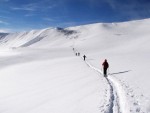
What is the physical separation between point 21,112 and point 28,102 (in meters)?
2.01

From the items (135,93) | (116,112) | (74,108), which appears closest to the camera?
(116,112)

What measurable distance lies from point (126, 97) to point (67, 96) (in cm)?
340

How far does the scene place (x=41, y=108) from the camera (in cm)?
1163

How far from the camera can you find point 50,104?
40.0ft

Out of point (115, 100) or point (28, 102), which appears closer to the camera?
point (115, 100)

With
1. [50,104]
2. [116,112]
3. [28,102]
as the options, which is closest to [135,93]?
[116,112]

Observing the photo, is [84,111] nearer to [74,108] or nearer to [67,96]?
[74,108]

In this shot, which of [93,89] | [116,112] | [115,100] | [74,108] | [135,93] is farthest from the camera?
[93,89]

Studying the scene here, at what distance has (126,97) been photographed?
12.6 meters

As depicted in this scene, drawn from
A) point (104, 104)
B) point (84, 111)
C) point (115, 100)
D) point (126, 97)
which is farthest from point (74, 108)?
point (126, 97)

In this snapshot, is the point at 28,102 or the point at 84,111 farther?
the point at 28,102

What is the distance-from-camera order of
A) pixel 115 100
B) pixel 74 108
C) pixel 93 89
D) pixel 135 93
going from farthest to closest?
pixel 93 89, pixel 135 93, pixel 115 100, pixel 74 108

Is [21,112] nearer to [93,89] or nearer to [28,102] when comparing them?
[28,102]

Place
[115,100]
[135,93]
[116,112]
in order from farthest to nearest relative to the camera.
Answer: [135,93]
[115,100]
[116,112]
